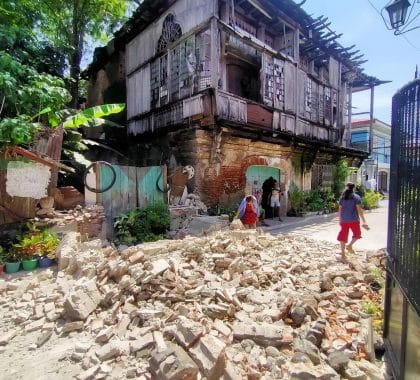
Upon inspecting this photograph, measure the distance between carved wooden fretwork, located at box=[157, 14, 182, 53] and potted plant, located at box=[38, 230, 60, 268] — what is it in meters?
7.84

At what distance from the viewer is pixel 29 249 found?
18.1ft

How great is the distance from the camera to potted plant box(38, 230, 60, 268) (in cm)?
548

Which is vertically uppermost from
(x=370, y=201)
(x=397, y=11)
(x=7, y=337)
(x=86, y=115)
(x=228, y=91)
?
(x=228, y=91)

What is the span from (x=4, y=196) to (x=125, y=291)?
417cm

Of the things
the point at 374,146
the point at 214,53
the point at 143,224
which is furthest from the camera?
the point at 374,146

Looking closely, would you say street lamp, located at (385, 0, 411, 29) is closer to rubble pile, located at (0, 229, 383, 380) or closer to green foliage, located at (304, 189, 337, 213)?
rubble pile, located at (0, 229, 383, 380)

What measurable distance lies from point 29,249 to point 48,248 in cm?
33

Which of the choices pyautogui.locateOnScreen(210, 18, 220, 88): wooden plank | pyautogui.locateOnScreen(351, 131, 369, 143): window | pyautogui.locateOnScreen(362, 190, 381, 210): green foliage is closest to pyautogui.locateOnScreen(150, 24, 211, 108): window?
pyautogui.locateOnScreen(210, 18, 220, 88): wooden plank

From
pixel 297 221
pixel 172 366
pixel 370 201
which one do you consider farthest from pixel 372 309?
pixel 370 201

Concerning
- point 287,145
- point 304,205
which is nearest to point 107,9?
point 287,145

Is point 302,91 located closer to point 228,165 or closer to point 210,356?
point 228,165

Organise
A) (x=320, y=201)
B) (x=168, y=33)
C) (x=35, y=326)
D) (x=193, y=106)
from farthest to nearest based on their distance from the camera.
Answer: (x=320, y=201), (x=168, y=33), (x=193, y=106), (x=35, y=326)

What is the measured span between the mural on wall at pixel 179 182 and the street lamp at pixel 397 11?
6290 mm

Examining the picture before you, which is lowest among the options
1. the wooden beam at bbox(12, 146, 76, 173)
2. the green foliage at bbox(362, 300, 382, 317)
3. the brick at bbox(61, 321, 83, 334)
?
the brick at bbox(61, 321, 83, 334)
